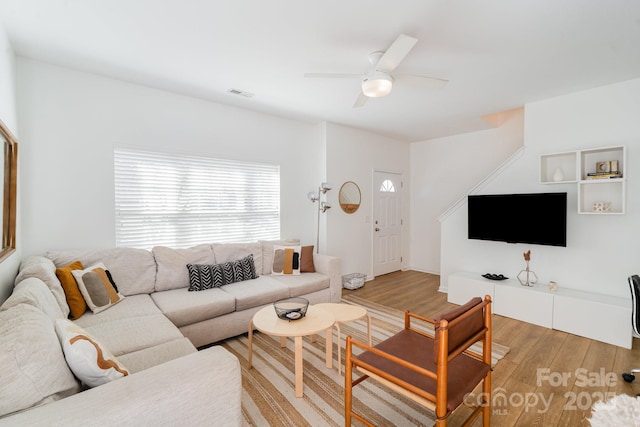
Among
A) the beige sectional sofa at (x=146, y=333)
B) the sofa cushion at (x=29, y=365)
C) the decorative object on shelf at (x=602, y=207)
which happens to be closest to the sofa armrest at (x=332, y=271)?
the beige sectional sofa at (x=146, y=333)

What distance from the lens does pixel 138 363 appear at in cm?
166

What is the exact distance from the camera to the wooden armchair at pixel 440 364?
49.8 inches

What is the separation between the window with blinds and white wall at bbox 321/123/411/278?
37.0 inches

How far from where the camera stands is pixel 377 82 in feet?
7.68

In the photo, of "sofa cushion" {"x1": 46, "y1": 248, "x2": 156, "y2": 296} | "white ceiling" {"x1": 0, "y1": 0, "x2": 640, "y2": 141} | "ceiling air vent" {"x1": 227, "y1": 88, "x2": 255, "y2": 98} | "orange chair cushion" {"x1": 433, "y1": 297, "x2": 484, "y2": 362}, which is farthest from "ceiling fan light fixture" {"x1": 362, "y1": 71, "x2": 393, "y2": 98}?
"sofa cushion" {"x1": 46, "y1": 248, "x2": 156, "y2": 296}

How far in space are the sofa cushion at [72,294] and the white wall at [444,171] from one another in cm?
528

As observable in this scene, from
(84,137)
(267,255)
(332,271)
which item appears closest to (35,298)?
(84,137)

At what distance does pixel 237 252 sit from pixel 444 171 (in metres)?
4.08

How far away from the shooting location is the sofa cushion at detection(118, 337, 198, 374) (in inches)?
64.5

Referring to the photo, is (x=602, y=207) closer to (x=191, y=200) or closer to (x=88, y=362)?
(x=88, y=362)

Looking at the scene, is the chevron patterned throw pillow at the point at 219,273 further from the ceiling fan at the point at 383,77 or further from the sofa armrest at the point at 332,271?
the ceiling fan at the point at 383,77

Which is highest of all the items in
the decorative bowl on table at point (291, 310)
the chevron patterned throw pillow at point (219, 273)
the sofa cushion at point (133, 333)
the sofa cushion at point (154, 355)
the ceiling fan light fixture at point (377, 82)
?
the ceiling fan light fixture at point (377, 82)

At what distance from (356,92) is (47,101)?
304 centimetres

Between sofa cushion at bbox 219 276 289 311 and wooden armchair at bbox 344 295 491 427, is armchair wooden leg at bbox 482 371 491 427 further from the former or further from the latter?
sofa cushion at bbox 219 276 289 311
